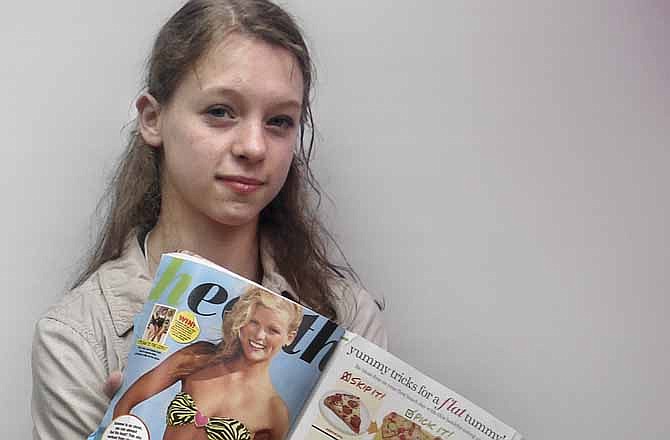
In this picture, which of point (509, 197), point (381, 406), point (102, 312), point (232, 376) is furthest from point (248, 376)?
point (509, 197)

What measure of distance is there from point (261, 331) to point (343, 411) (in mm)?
113

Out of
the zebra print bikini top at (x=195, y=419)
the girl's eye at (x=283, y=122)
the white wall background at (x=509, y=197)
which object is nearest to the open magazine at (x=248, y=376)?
the zebra print bikini top at (x=195, y=419)

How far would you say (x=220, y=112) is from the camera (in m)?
1.05

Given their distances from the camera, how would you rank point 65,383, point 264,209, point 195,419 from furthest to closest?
1. point 264,209
2. point 65,383
3. point 195,419

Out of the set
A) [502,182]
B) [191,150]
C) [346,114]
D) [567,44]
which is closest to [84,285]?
[191,150]

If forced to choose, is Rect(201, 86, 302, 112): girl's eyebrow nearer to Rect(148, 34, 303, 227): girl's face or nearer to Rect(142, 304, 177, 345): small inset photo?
Rect(148, 34, 303, 227): girl's face

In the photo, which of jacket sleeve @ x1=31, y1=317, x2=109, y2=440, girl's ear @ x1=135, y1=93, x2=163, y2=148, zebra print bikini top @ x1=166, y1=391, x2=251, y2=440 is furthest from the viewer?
girl's ear @ x1=135, y1=93, x2=163, y2=148

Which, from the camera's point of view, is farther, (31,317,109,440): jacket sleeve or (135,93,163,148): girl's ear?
(135,93,163,148): girl's ear

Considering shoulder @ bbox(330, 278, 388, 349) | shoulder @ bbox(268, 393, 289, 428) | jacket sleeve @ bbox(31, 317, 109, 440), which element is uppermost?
shoulder @ bbox(330, 278, 388, 349)

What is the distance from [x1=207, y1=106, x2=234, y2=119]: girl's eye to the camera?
3.43 feet

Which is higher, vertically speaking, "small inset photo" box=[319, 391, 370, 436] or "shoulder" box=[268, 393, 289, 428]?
"small inset photo" box=[319, 391, 370, 436]

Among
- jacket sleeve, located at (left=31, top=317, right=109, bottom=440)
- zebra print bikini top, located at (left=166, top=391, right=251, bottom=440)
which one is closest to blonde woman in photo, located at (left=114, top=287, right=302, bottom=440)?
zebra print bikini top, located at (left=166, top=391, right=251, bottom=440)

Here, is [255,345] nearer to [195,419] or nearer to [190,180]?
[195,419]

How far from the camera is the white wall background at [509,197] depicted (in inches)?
50.3
